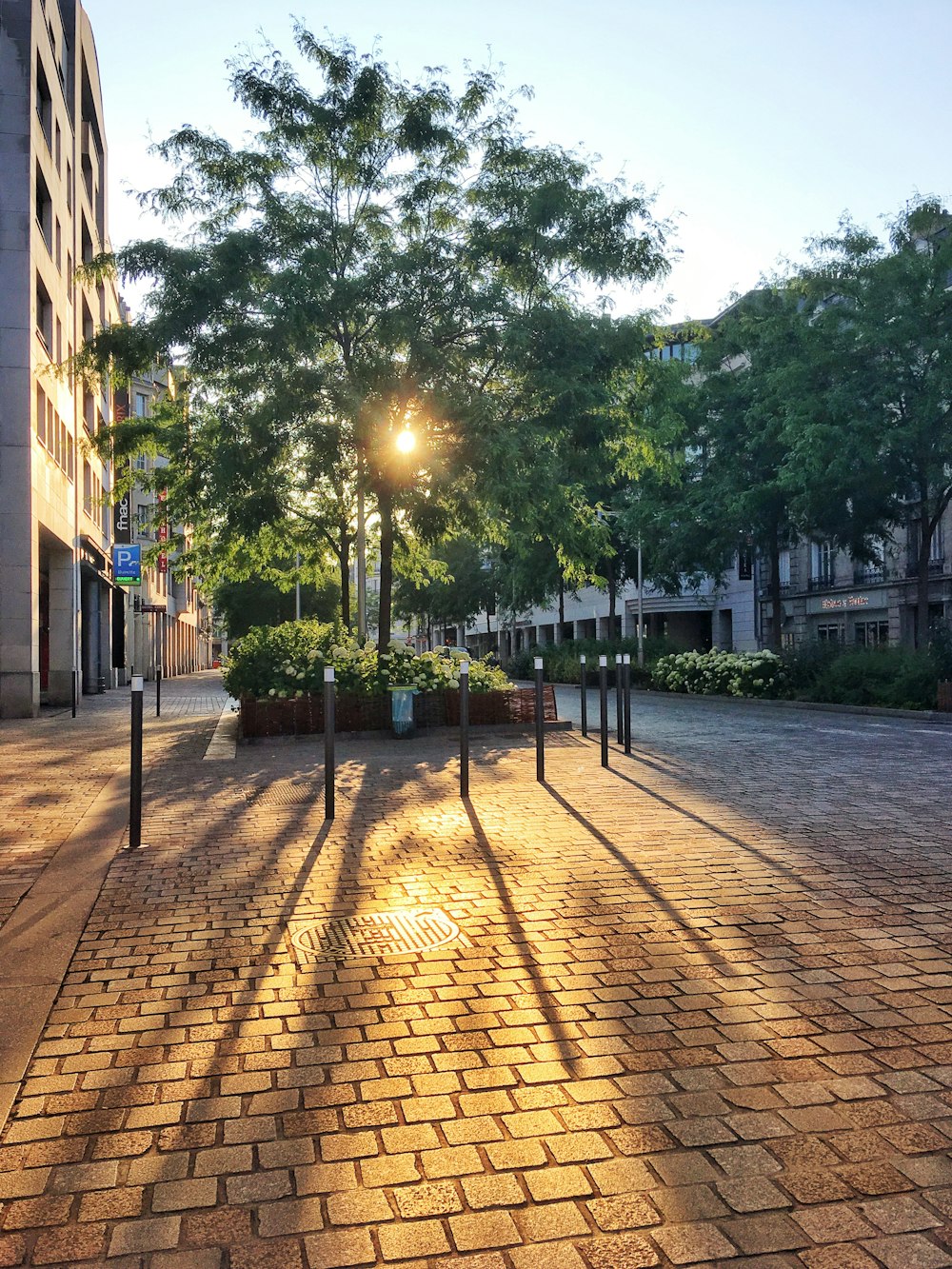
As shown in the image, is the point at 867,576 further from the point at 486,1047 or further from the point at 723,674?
the point at 486,1047

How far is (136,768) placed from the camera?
23.1ft

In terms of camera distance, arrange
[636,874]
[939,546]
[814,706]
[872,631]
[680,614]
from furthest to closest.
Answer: [680,614] → [872,631] → [939,546] → [814,706] → [636,874]

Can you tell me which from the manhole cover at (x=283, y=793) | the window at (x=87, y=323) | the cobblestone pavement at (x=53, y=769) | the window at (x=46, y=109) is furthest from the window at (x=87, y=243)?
the manhole cover at (x=283, y=793)

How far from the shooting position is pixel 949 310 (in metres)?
21.0

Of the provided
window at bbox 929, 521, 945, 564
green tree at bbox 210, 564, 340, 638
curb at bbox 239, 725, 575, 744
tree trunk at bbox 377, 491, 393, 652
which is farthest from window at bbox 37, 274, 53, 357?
window at bbox 929, 521, 945, 564

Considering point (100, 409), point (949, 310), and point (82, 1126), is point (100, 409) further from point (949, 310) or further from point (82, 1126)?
point (82, 1126)

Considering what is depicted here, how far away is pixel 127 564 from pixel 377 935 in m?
30.2

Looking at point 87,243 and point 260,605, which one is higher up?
point 87,243

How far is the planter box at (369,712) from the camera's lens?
1490 centimetres

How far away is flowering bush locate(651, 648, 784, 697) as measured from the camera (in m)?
24.7

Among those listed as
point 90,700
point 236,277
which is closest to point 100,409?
point 90,700

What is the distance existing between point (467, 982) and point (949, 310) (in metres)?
20.7

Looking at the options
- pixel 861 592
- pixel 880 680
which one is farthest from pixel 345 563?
pixel 861 592

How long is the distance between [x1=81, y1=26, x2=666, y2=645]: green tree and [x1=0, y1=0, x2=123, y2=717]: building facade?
3.32 metres
